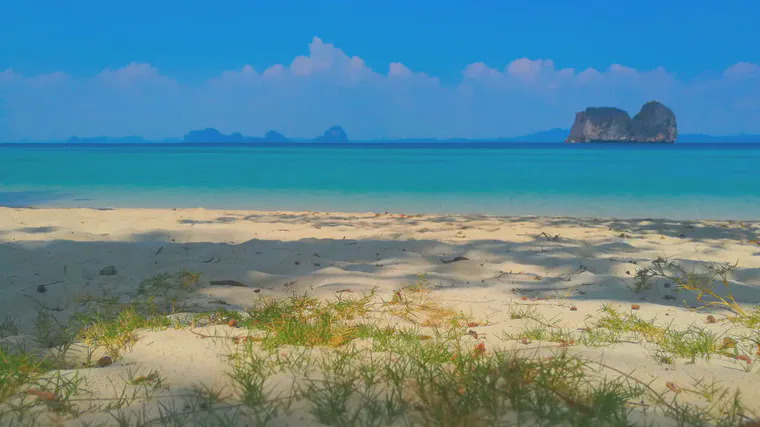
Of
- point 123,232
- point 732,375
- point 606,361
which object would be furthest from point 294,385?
point 123,232

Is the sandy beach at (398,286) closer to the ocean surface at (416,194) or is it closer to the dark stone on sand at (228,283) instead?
the dark stone on sand at (228,283)

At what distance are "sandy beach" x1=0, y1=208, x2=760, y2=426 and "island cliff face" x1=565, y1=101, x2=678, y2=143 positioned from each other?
127 m

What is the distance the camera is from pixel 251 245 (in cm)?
479

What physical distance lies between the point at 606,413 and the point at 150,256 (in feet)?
12.7

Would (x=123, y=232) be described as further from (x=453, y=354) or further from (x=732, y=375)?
(x=732, y=375)

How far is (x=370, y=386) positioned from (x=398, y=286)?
1850 mm

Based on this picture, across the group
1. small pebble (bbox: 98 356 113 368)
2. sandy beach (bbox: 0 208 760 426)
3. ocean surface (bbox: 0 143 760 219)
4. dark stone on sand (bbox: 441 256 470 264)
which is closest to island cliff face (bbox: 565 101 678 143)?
ocean surface (bbox: 0 143 760 219)

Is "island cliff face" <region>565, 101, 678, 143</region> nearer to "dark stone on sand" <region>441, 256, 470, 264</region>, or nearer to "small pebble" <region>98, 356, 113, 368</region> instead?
"dark stone on sand" <region>441, 256, 470, 264</region>

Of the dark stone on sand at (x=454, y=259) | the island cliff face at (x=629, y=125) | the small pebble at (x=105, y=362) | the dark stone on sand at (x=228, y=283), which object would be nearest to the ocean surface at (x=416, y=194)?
the dark stone on sand at (x=454, y=259)

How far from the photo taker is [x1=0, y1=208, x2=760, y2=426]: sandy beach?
167 cm

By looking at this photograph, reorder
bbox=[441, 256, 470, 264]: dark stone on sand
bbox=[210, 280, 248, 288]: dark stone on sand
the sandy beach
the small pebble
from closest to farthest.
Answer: the sandy beach, the small pebble, bbox=[210, 280, 248, 288]: dark stone on sand, bbox=[441, 256, 470, 264]: dark stone on sand

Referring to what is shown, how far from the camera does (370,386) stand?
1548 mm

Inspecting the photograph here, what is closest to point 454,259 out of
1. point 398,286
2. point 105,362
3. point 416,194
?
point 398,286

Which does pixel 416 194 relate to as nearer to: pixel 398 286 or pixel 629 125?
pixel 398 286
